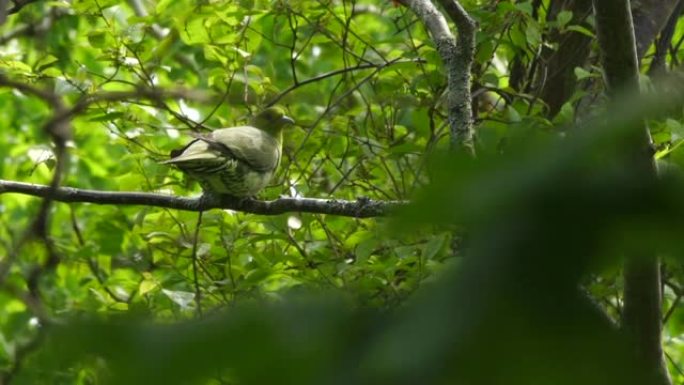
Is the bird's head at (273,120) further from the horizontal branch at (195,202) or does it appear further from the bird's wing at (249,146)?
the horizontal branch at (195,202)

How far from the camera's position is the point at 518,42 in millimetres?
4816

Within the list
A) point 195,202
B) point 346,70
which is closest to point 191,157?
point 195,202

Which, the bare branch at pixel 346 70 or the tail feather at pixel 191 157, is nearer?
the tail feather at pixel 191 157

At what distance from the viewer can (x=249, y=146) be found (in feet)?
17.6

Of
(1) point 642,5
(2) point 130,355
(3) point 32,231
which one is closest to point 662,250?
(2) point 130,355

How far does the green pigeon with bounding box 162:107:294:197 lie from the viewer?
Result: 497cm

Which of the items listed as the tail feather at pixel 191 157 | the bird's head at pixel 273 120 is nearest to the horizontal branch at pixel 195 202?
the tail feather at pixel 191 157

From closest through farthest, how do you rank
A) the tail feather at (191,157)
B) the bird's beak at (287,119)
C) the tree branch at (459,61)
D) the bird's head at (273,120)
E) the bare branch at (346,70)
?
1. the tree branch at (459,61)
2. the tail feather at (191,157)
3. the bare branch at (346,70)
4. the bird's head at (273,120)
5. the bird's beak at (287,119)

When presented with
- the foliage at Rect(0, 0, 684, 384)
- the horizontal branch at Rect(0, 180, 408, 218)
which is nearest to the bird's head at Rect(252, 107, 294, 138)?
the foliage at Rect(0, 0, 684, 384)

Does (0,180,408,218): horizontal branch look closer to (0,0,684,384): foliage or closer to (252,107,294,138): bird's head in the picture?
(0,0,684,384): foliage

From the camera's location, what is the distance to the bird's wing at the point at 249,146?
5.21 m

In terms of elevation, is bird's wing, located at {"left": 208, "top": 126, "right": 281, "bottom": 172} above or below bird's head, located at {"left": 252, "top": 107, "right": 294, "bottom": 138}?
below

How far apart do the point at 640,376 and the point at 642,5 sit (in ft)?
16.0

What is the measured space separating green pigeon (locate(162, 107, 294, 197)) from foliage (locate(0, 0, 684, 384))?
0.11m
